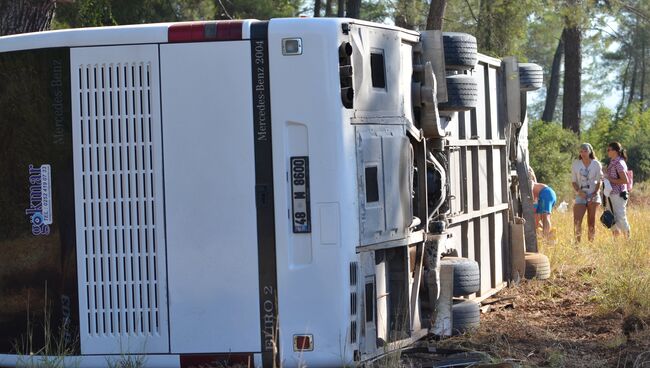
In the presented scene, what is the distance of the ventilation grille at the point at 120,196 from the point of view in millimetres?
7184

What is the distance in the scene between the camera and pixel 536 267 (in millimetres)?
12211

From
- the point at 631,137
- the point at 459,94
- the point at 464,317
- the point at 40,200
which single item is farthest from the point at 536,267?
the point at 631,137

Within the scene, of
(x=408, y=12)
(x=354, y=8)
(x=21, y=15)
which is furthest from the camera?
(x=354, y=8)

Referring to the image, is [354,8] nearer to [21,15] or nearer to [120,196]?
[21,15]

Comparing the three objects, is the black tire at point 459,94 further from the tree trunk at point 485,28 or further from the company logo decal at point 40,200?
the tree trunk at point 485,28

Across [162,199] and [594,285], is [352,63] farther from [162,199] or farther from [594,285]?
[594,285]

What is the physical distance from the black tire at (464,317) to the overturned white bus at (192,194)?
1781 millimetres

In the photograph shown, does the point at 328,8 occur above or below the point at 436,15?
above

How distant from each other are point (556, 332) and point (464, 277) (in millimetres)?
1100

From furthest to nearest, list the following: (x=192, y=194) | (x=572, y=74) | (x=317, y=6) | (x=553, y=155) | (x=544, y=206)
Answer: (x=572, y=74), (x=553, y=155), (x=317, y=6), (x=544, y=206), (x=192, y=194)

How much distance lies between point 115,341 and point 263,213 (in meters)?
1.29

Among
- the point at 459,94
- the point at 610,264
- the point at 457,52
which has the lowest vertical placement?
the point at 610,264

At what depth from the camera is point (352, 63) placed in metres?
7.19

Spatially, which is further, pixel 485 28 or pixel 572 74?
pixel 572 74
